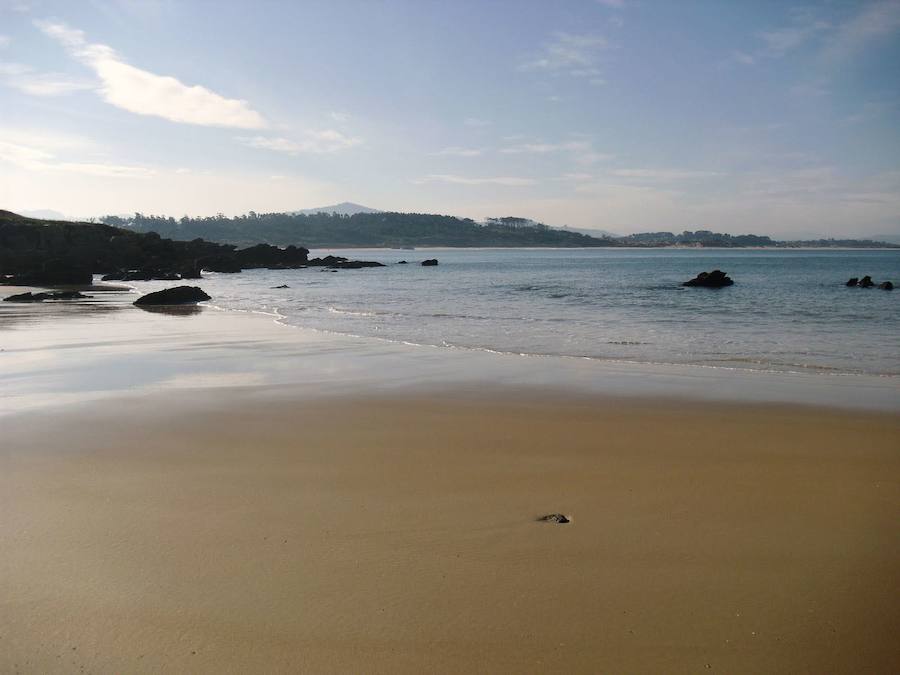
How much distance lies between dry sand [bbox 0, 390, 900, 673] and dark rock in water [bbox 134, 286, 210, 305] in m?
18.2

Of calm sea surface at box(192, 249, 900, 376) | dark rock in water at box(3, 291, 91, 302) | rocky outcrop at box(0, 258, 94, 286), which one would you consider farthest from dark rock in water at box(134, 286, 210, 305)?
rocky outcrop at box(0, 258, 94, 286)

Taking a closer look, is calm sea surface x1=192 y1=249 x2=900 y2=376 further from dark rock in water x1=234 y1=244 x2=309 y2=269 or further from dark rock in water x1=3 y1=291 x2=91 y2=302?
dark rock in water x1=234 y1=244 x2=309 y2=269

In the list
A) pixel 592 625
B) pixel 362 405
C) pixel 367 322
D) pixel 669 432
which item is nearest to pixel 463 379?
pixel 362 405

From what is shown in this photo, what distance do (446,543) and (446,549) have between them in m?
0.08

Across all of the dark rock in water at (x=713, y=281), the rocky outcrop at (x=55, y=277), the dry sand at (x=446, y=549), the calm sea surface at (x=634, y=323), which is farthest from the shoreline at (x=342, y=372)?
the dark rock in water at (x=713, y=281)

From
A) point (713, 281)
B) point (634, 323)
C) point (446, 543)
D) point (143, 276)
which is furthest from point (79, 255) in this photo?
point (446, 543)

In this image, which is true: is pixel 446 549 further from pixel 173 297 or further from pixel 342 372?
pixel 173 297

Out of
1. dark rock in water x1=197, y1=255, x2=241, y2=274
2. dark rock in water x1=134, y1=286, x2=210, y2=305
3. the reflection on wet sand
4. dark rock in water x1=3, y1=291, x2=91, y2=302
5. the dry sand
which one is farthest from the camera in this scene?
dark rock in water x1=197, y1=255, x2=241, y2=274

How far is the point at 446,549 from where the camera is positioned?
392 cm

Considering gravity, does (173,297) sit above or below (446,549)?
above

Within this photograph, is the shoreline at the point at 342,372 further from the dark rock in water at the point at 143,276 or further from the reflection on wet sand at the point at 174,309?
the dark rock in water at the point at 143,276

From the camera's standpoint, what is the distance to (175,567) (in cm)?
365

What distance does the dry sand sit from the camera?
116 inches

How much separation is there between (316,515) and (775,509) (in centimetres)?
335
